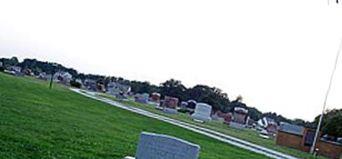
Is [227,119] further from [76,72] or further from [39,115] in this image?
[76,72]

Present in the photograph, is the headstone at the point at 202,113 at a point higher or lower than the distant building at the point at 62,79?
lower

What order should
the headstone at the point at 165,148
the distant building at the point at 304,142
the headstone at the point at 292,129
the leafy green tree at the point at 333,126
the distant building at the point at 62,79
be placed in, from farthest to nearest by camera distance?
1. the distant building at the point at 62,79
2. the leafy green tree at the point at 333,126
3. the headstone at the point at 292,129
4. the distant building at the point at 304,142
5. the headstone at the point at 165,148

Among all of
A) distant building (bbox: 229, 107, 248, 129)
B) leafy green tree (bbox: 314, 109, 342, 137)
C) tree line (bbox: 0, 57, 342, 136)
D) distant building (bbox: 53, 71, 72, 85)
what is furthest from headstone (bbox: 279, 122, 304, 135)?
distant building (bbox: 53, 71, 72, 85)

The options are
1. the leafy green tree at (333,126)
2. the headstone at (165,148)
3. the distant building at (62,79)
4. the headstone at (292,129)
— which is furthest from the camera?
the distant building at (62,79)

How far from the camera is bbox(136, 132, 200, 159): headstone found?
814cm

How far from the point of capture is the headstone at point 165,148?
8141mm

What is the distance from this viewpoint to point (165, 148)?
8.30 m

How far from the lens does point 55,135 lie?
12523 mm

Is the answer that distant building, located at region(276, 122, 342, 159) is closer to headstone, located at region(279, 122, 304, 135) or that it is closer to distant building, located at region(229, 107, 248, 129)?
headstone, located at region(279, 122, 304, 135)

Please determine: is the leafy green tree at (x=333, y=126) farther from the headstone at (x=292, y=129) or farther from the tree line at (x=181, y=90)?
the tree line at (x=181, y=90)

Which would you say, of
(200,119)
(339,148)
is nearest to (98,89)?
(200,119)

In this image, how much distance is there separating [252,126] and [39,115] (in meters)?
51.1

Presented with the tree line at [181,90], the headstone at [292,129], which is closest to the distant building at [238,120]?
the headstone at [292,129]

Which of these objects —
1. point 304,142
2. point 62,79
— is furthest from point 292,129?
point 62,79
